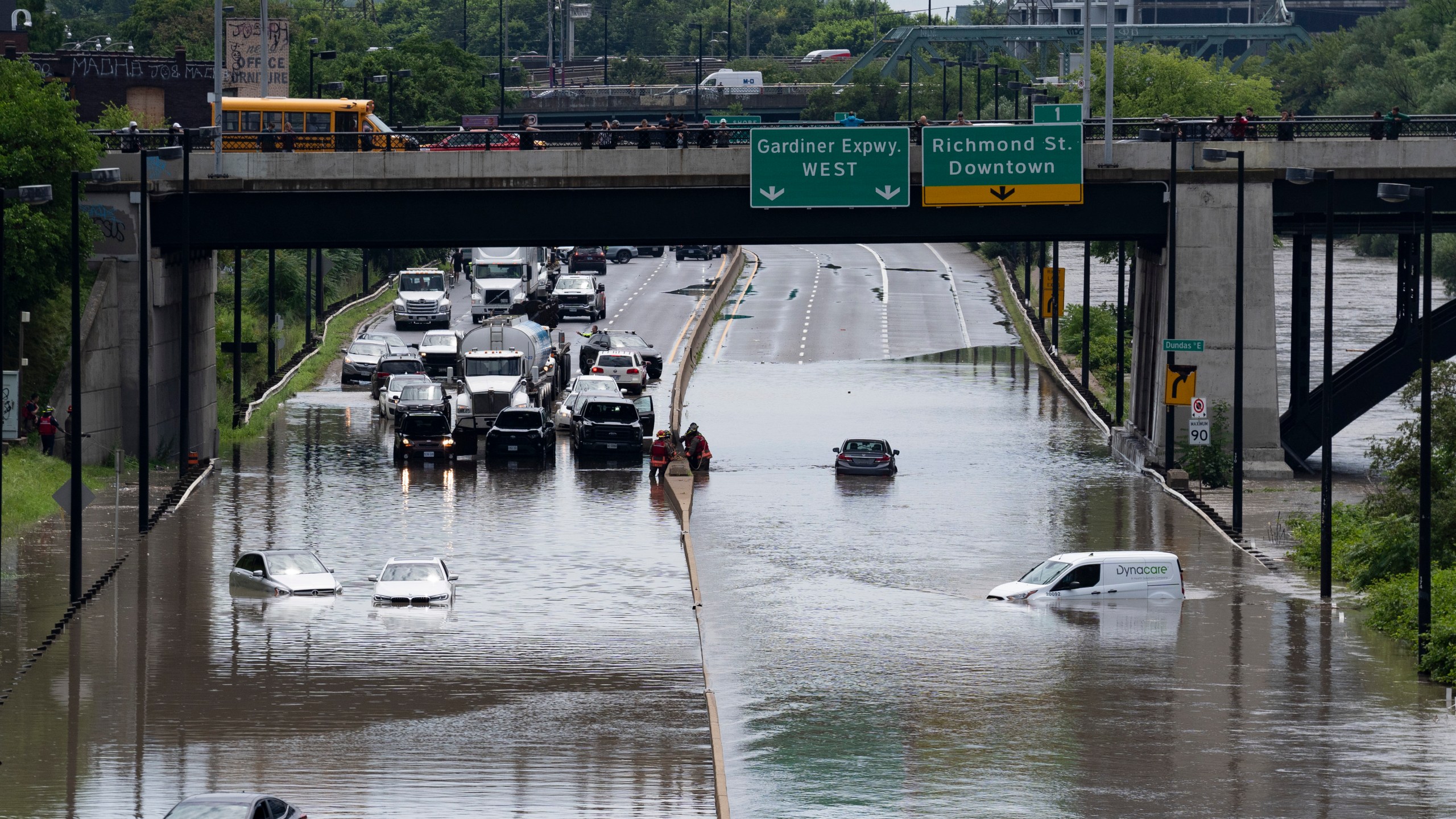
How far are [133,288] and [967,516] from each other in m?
22.4

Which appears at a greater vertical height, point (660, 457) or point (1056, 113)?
point (1056, 113)

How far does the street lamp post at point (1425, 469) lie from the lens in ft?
102

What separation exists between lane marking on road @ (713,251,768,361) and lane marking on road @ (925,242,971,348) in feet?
23.9

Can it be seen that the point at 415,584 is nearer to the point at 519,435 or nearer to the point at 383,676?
the point at 383,676

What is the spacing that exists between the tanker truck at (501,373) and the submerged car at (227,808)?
125 feet

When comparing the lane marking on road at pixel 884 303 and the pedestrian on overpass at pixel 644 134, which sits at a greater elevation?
the pedestrian on overpass at pixel 644 134

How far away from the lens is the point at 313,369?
75625 mm

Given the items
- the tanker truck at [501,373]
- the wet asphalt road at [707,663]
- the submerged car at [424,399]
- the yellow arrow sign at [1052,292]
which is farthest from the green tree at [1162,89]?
the submerged car at [424,399]

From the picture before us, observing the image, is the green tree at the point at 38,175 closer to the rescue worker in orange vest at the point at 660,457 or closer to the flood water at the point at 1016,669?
the rescue worker in orange vest at the point at 660,457

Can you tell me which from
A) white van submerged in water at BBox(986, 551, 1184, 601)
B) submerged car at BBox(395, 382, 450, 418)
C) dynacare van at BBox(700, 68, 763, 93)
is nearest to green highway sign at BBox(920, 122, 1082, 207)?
submerged car at BBox(395, 382, 450, 418)

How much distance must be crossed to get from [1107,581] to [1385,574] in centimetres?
529

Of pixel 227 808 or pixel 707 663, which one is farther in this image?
pixel 707 663

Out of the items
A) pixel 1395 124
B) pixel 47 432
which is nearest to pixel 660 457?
pixel 47 432

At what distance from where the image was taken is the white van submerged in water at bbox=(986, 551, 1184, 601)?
38188mm
